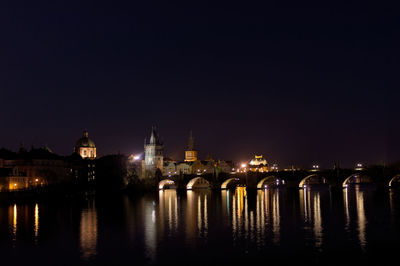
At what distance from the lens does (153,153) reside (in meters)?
193

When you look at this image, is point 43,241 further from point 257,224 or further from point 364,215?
point 364,215

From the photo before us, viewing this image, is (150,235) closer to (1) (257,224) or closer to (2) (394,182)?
(1) (257,224)

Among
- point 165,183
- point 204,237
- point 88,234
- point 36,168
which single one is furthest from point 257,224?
point 165,183

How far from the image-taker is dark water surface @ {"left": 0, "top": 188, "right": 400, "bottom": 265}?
3738 centimetres

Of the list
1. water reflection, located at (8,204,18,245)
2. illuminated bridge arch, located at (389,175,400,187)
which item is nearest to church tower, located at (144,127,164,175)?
illuminated bridge arch, located at (389,175,400,187)

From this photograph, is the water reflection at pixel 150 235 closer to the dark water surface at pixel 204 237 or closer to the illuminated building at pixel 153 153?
the dark water surface at pixel 204 237

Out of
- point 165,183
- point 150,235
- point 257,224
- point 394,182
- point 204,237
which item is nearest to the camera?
point 204,237

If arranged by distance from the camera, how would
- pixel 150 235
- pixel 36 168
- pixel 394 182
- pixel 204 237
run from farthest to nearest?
pixel 394 182
pixel 36 168
pixel 150 235
pixel 204 237

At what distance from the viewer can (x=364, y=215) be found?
62188mm

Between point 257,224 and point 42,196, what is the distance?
62.8 m

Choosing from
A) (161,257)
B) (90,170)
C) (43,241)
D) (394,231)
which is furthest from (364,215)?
(90,170)

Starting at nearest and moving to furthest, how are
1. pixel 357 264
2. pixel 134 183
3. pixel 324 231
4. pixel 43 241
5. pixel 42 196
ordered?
pixel 357 264 → pixel 43 241 → pixel 324 231 → pixel 42 196 → pixel 134 183

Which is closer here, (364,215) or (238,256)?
(238,256)

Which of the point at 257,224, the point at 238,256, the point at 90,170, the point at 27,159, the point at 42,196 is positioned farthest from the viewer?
the point at 90,170
